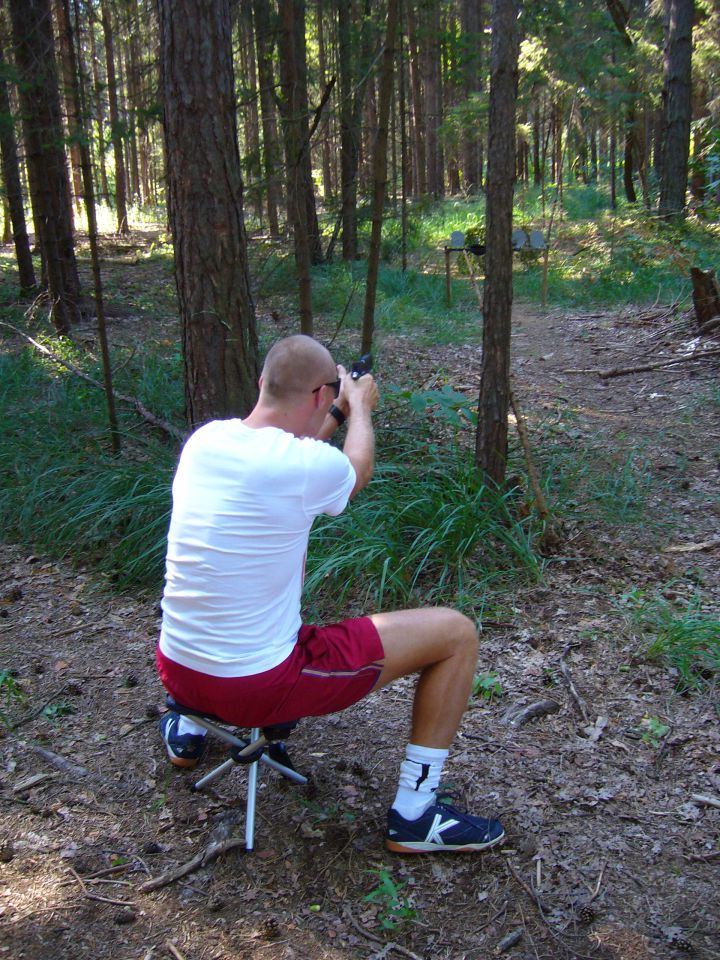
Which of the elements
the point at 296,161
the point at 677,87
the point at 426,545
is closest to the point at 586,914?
the point at 426,545

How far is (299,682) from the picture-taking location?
2.51 m

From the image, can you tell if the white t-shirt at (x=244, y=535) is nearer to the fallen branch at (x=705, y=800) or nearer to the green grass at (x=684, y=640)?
the fallen branch at (x=705, y=800)

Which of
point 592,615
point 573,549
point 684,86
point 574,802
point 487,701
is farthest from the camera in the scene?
point 684,86

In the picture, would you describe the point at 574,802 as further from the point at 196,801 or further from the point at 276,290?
the point at 276,290

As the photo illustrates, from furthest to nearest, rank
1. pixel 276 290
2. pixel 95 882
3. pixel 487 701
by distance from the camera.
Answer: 1. pixel 276 290
2. pixel 487 701
3. pixel 95 882

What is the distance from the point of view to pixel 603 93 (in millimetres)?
15492

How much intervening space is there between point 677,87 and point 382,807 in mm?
14896

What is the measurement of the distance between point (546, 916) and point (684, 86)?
15154 millimetres

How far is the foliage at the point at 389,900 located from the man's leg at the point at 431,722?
11 centimetres

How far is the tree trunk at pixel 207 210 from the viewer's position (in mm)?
4359

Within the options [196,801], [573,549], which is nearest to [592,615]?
[573,549]

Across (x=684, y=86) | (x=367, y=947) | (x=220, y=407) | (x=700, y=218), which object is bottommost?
(x=367, y=947)

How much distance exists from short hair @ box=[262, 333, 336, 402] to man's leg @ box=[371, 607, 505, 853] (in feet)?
2.57

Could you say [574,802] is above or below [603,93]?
below
